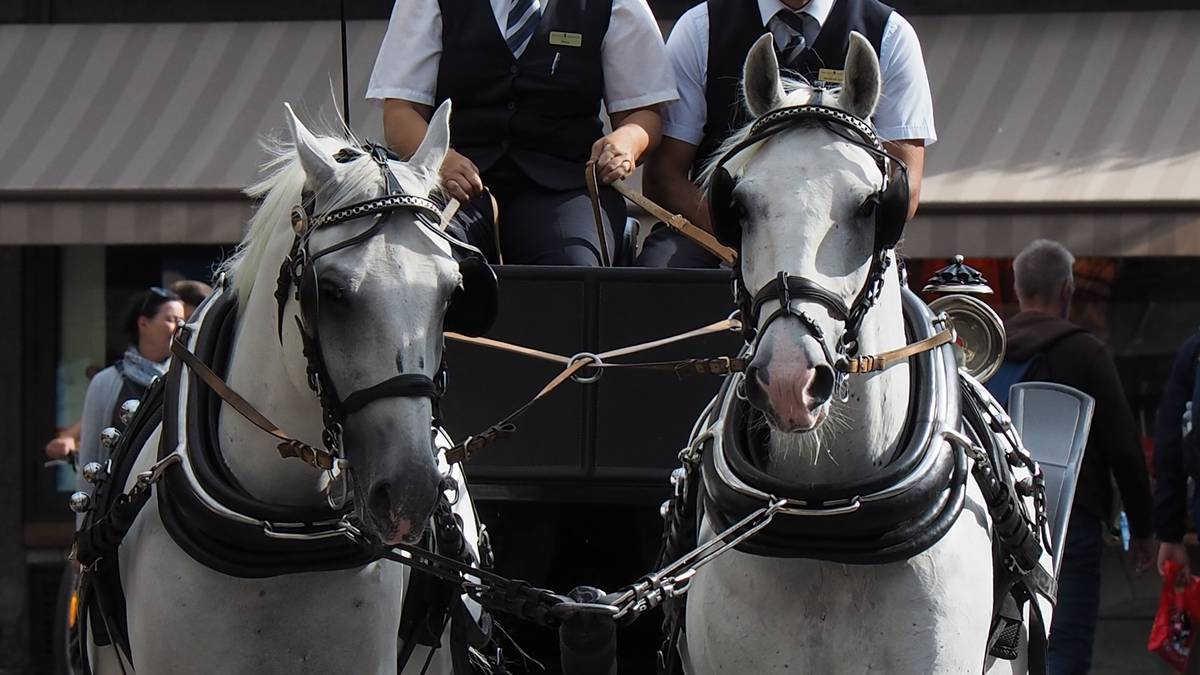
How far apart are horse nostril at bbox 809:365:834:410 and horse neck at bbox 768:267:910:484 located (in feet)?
0.87

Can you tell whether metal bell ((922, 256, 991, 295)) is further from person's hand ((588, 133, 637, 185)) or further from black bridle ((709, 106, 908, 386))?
black bridle ((709, 106, 908, 386))

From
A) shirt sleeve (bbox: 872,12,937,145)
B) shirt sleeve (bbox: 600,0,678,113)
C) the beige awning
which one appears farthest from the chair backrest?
the beige awning

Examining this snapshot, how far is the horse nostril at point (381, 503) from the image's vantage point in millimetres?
2840

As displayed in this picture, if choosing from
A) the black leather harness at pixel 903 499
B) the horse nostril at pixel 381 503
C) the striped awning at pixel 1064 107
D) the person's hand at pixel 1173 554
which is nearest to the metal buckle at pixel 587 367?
the black leather harness at pixel 903 499

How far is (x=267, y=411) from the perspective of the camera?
10.3 feet

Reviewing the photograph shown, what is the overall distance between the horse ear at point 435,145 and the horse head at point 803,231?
50 cm

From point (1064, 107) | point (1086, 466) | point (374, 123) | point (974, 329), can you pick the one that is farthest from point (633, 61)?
point (1064, 107)

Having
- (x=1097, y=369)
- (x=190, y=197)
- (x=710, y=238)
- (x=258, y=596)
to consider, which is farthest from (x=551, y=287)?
(x=190, y=197)

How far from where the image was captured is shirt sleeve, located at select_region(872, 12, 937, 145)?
12.9 ft

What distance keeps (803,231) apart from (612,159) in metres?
1.08

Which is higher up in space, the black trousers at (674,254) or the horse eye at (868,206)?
the horse eye at (868,206)

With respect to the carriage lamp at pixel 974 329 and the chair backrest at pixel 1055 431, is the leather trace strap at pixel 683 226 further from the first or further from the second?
the chair backrest at pixel 1055 431

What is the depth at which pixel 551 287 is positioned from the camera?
4.02 metres

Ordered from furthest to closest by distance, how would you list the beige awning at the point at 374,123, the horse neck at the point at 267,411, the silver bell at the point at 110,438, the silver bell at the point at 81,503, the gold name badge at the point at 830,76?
the beige awning at the point at 374,123 → the gold name badge at the point at 830,76 → the silver bell at the point at 110,438 → the silver bell at the point at 81,503 → the horse neck at the point at 267,411
